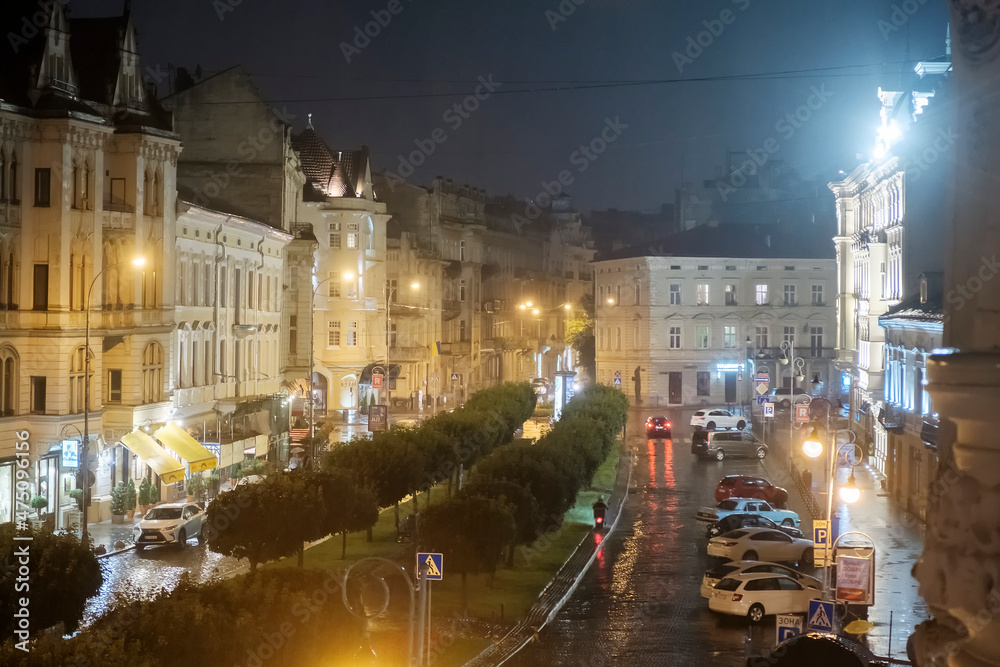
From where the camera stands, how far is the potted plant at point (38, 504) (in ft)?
120

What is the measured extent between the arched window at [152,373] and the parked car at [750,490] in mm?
20623

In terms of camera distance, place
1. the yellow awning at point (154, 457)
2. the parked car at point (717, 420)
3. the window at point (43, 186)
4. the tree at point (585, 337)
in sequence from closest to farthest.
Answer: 1. the window at point (43, 186)
2. the yellow awning at point (154, 457)
3. the parked car at point (717, 420)
4. the tree at point (585, 337)

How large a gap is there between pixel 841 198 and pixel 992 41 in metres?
71.9

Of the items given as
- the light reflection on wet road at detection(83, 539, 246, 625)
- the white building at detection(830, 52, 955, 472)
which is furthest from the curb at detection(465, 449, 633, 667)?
the white building at detection(830, 52, 955, 472)

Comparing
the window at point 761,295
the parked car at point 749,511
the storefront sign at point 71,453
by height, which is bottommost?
the parked car at point 749,511

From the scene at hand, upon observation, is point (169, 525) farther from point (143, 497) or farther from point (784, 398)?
point (784, 398)

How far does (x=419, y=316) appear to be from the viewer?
93.9 metres

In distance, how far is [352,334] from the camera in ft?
268

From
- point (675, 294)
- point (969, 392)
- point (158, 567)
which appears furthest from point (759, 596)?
point (675, 294)

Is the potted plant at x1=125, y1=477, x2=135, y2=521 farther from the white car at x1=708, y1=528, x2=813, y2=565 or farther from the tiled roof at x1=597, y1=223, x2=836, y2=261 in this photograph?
the tiled roof at x1=597, y1=223, x2=836, y2=261

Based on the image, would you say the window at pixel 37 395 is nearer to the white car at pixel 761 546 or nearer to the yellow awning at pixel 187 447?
the yellow awning at pixel 187 447

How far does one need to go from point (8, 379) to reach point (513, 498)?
643 inches

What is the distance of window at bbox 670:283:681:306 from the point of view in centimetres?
9706

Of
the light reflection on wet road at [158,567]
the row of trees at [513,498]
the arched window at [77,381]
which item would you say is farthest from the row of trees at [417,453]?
the arched window at [77,381]
